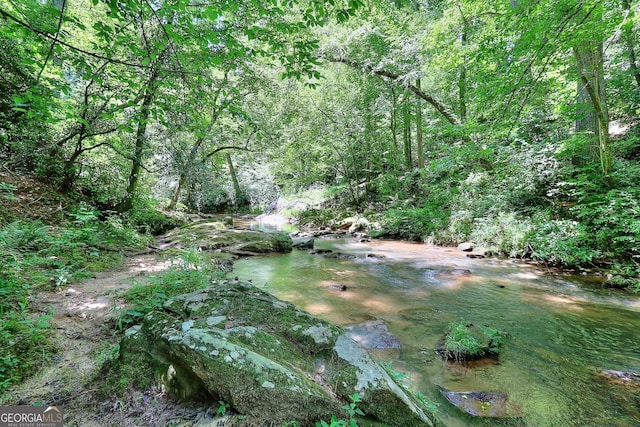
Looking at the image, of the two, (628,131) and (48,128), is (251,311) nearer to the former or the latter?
(48,128)

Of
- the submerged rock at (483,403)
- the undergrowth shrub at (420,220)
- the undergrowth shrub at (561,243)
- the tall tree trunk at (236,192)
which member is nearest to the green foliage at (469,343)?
the submerged rock at (483,403)

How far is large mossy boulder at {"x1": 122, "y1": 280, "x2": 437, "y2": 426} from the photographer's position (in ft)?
4.99

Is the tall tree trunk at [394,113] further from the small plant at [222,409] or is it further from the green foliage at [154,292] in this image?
the small plant at [222,409]

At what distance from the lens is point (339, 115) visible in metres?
15.7

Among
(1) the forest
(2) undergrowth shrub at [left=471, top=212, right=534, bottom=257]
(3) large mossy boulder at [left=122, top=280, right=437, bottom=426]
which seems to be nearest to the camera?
(3) large mossy boulder at [left=122, top=280, right=437, bottom=426]

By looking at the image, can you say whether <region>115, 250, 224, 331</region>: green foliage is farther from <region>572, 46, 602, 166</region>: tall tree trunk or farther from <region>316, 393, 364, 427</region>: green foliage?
<region>572, 46, 602, 166</region>: tall tree trunk

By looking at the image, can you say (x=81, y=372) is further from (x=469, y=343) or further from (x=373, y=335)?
(x=469, y=343)

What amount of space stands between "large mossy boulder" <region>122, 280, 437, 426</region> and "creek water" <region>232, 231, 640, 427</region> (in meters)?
1.18

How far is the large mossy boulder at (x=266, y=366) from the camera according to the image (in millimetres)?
1521

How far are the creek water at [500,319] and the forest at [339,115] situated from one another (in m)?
1.73

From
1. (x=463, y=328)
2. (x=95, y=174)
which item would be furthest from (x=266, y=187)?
(x=463, y=328)

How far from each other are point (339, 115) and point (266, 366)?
50.5 ft

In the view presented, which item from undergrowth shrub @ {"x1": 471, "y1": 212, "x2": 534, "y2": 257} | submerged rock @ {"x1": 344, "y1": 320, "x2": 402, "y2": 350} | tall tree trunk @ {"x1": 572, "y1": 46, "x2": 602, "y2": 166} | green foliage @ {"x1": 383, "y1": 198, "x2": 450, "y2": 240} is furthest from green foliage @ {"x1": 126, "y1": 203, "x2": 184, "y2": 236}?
tall tree trunk @ {"x1": 572, "y1": 46, "x2": 602, "y2": 166}

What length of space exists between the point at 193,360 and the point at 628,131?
14.1 m
